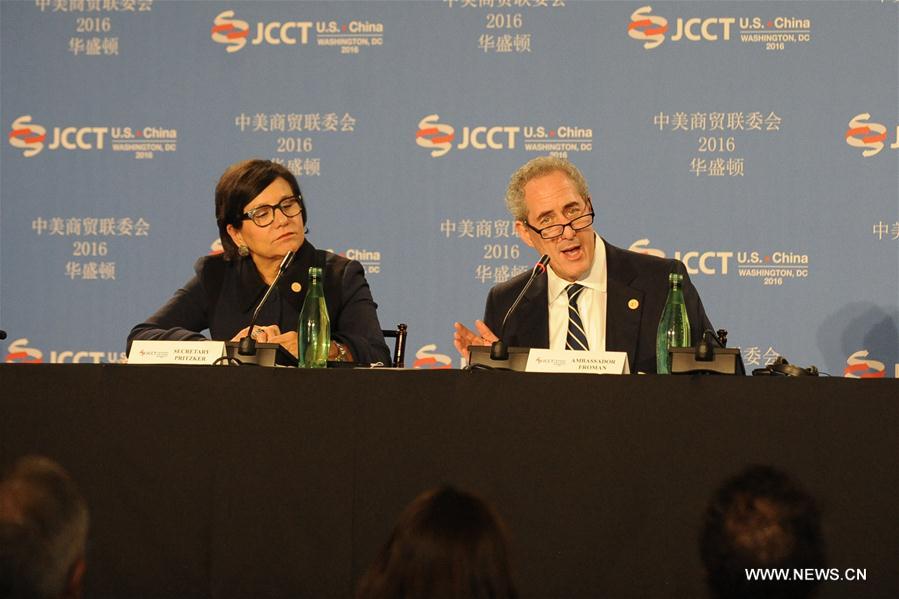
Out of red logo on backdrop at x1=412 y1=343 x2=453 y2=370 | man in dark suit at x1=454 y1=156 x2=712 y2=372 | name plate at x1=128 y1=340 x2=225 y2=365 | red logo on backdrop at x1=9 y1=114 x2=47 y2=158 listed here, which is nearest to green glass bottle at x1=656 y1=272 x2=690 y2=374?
man in dark suit at x1=454 y1=156 x2=712 y2=372

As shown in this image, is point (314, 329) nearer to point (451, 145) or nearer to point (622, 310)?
point (622, 310)

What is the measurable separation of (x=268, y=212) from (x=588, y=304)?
107cm

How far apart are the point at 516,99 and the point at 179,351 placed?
2.41m

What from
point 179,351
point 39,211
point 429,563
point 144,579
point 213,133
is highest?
point 213,133

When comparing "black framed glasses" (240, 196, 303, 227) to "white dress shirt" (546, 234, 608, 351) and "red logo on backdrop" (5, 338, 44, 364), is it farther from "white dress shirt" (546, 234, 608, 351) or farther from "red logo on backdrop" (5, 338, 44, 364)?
"red logo on backdrop" (5, 338, 44, 364)

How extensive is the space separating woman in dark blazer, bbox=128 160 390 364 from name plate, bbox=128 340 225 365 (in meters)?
0.80

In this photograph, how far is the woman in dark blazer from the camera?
353 centimetres

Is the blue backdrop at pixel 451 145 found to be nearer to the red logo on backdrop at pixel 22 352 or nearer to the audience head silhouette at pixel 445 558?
the red logo on backdrop at pixel 22 352

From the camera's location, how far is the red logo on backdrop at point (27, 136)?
4.89 metres

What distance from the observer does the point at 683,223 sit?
456 cm

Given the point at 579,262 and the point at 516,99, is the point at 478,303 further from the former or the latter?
the point at 579,262

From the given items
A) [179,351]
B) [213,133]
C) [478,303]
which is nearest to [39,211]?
[213,133]

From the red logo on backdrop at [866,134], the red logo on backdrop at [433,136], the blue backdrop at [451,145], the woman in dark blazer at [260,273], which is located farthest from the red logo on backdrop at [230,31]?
the red logo on backdrop at [866,134]

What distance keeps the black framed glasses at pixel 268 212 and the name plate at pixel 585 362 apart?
4.47ft
